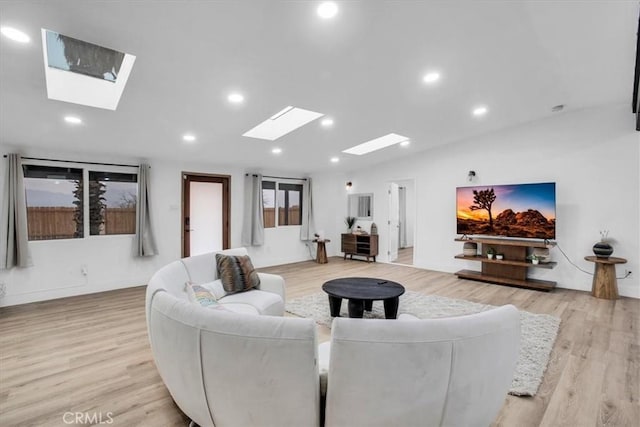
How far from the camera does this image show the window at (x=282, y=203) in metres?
7.05

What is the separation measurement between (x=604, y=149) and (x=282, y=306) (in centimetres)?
534

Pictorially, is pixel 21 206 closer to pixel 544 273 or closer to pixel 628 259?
pixel 544 273

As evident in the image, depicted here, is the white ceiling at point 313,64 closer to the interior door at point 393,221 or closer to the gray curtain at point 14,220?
the gray curtain at point 14,220

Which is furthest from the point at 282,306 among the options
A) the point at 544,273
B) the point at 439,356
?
the point at 544,273

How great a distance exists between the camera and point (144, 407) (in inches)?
78.4

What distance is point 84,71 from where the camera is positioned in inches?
117

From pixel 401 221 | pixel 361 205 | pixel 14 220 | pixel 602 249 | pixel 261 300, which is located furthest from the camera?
pixel 401 221

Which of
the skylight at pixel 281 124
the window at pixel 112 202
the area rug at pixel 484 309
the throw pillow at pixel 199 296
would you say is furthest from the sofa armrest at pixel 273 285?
the window at pixel 112 202

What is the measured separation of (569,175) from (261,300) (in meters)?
5.24

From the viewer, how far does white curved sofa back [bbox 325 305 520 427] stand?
4.05 feet

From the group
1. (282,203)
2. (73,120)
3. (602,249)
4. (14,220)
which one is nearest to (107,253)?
(14,220)

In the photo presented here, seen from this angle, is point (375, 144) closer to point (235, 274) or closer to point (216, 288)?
point (235, 274)

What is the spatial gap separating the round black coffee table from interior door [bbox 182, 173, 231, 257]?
343cm

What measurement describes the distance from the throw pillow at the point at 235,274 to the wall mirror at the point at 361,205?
16.1 ft
